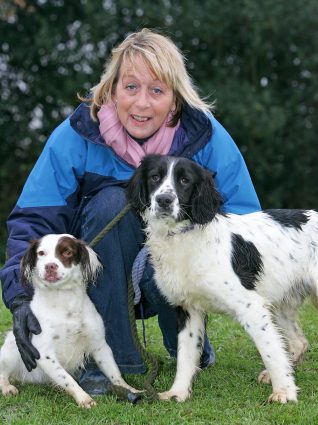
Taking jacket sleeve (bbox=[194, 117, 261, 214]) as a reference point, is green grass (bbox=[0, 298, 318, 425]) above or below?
below

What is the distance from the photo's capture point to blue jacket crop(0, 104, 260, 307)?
4.37 meters

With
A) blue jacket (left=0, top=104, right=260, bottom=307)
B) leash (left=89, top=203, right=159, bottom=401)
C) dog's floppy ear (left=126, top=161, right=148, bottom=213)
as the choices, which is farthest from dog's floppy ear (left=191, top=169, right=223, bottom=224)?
blue jacket (left=0, top=104, right=260, bottom=307)

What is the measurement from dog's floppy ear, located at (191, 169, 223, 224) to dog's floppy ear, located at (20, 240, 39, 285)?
35.0 inches

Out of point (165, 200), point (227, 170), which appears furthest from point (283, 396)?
point (227, 170)

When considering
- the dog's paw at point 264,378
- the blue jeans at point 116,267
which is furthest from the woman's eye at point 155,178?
the dog's paw at point 264,378

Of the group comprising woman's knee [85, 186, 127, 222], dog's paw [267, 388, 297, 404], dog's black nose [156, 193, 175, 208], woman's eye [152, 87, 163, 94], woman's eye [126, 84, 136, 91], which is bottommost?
dog's paw [267, 388, 297, 404]

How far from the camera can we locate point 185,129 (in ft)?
15.2

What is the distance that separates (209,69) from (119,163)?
11024mm

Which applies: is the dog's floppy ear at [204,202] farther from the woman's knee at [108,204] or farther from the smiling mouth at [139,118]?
the smiling mouth at [139,118]

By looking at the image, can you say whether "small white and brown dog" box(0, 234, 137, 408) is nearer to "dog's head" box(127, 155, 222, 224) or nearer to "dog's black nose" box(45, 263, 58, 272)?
"dog's black nose" box(45, 263, 58, 272)

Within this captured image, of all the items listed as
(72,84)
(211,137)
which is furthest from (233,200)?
(72,84)

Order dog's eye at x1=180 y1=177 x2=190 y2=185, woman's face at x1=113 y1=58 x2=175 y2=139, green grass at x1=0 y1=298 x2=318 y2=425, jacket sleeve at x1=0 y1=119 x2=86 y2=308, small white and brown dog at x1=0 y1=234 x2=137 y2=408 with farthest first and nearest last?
woman's face at x1=113 y1=58 x2=175 y2=139 < jacket sleeve at x1=0 y1=119 x2=86 y2=308 < small white and brown dog at x1=0 y1=234 x2=137 y2=408 < dog's eye at x1=180 y1=177 x2=190 y2=185 < green grass at x1=0 y1=298 x2=318 y2=425

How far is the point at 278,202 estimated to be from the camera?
15.2 metres

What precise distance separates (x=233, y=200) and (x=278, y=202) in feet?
35.3
